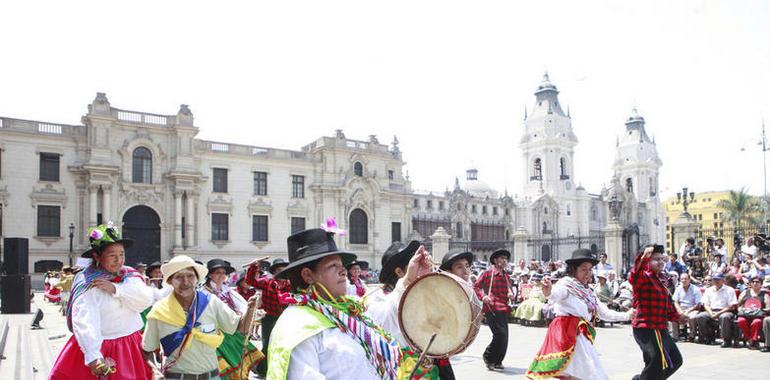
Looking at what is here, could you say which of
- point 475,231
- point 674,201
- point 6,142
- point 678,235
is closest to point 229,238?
point 6,142

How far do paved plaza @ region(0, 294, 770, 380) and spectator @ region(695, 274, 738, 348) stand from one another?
37cm

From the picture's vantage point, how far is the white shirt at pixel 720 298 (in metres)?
13.3

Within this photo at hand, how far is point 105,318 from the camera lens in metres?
5.11

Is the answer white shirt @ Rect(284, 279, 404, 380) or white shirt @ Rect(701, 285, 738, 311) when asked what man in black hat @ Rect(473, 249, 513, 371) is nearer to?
white shirt @ Rect(701, 285, 738, 311)

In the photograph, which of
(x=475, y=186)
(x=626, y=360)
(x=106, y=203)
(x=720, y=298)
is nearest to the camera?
(x=626, y=360)

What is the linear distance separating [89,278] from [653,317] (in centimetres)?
596

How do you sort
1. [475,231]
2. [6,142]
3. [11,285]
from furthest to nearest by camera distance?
[475,231], [6,142], [11,285]

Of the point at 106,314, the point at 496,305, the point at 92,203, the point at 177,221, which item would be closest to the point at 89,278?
the point at 106,314

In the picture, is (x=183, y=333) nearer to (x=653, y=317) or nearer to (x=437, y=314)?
(x=437, y=314)

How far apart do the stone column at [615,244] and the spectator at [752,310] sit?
12.8m

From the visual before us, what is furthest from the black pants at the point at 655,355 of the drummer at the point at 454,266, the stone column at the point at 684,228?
the stone column at the point at 684,228

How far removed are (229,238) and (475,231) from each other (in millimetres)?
35772

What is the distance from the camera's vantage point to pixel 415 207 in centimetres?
6469

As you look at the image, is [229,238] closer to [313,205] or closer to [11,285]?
[313,205]
